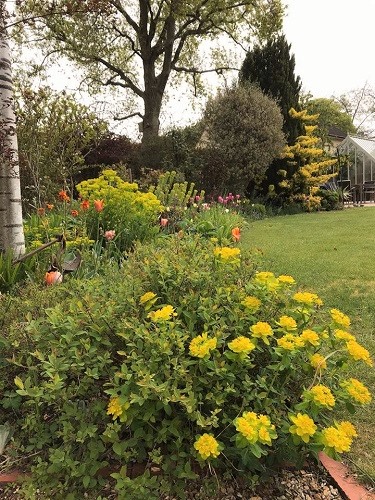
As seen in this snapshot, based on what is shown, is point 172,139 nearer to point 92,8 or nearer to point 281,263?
point 281,263

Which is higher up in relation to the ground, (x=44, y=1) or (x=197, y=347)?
(x=44, y=1)

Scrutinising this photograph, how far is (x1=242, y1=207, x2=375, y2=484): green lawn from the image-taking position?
1709 millimetres

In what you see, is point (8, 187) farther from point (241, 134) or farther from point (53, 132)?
point (241, 134)

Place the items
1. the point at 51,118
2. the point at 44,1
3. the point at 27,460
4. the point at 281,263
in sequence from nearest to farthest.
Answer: the point at 27,460, the point at 44,1, the point at 281,263, the point at 51,118

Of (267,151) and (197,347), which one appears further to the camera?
(267,151)

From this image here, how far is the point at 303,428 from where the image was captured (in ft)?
3.95

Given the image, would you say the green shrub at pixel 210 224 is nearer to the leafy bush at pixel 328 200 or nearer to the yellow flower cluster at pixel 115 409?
the yellow flower cluster at pixel 115 409

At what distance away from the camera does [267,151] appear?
39.9 ft

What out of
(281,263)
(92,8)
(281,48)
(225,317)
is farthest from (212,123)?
(225,317)

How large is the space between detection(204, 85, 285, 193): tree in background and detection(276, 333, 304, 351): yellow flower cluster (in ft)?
36.3

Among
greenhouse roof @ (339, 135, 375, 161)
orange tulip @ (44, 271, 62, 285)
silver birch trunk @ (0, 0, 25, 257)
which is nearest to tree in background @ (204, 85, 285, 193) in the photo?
silver birch trunk @ (0, 0, 25, 257)

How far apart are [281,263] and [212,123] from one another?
29.6 ft

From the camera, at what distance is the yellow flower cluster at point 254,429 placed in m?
1.15

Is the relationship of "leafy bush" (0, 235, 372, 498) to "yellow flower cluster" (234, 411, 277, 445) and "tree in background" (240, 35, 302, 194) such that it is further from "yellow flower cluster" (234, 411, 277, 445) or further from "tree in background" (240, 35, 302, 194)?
"tree in background" (240, 35, 302, 194)
